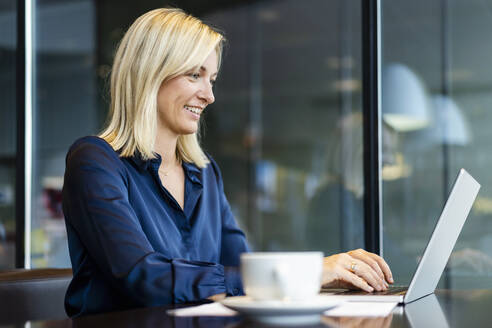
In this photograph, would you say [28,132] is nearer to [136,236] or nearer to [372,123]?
[372,123]

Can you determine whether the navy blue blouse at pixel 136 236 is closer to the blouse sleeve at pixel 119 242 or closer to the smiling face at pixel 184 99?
the blouse sleeve at pixel 119 242

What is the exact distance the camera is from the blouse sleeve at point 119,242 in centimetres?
118

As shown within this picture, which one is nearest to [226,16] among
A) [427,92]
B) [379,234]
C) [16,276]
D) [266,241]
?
[266,241]

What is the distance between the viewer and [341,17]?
18.9 ft

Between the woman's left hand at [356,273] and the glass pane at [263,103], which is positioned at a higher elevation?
the glass pane at [263,103]

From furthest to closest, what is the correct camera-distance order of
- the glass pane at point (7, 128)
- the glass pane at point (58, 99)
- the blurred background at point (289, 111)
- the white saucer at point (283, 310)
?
the glass pane at point (58, 99), the blurred background at point (289, 111), the glass pane at point (7, 128), the white saucer at point (283, 310)

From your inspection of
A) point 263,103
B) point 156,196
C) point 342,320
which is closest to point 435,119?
point 263,103

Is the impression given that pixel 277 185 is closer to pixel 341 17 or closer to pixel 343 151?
pixel 343 151

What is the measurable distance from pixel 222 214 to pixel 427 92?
269 cm

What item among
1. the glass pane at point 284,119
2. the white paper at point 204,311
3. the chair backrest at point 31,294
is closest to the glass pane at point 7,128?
the chair backrest at point 31,294

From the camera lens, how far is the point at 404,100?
4176 millimetres

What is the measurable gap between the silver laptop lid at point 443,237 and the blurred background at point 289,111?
2.76 meters

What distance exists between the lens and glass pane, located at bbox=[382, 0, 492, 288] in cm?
351

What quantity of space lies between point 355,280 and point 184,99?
66 centimetres
